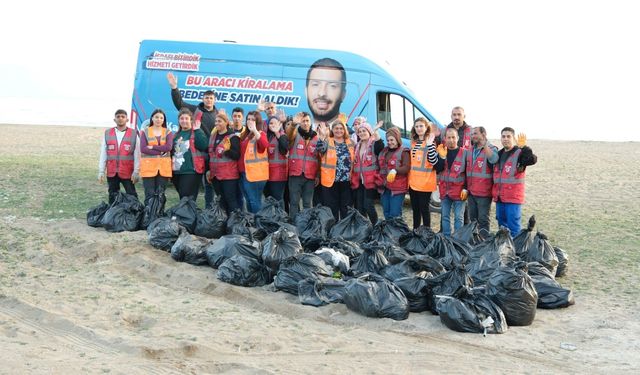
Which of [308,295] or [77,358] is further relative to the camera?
[308,295]

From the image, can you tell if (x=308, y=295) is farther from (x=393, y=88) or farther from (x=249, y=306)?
(x=393, y=88)

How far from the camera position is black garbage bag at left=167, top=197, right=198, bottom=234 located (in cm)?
947

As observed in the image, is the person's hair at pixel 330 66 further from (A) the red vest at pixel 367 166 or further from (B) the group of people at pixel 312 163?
(A) the red vest at pixel 367 166

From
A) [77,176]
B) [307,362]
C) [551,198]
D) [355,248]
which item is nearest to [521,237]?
[355,248]

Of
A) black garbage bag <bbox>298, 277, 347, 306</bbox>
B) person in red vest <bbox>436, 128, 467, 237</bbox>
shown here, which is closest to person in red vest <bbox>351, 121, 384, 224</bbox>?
person in red vest <bbox>436, 128, 467, 237</bbox>

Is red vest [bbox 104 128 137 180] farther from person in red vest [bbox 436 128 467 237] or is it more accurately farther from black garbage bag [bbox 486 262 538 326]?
black garbage bag [bbox 486 262 538 326]

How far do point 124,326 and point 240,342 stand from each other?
39.6 inches

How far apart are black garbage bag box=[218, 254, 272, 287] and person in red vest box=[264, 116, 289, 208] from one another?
90.0 inches

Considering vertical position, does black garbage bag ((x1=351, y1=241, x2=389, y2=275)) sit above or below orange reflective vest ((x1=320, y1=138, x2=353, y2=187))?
below

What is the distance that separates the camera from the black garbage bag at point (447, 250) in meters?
8.02

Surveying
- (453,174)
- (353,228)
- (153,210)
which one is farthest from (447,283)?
(153,210)

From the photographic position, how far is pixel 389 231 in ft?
29.2

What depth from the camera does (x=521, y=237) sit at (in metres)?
8.41

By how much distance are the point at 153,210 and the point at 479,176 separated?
160 inches
